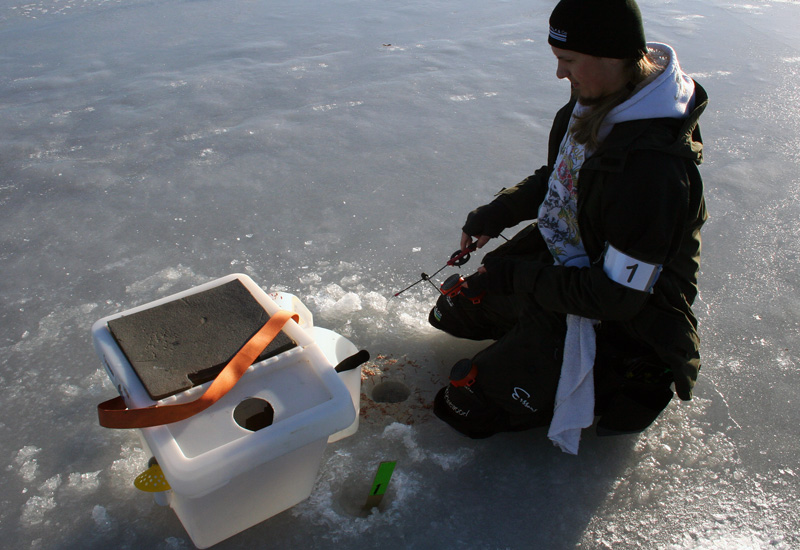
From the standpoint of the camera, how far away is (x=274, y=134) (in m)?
3.57

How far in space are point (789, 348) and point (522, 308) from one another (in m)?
1.05

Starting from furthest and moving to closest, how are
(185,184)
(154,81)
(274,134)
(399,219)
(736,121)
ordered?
(154,81) → (736,121) → (274,134) → (185,184) → (399,219)

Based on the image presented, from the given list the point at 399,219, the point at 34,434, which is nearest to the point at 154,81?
the point at 399,219

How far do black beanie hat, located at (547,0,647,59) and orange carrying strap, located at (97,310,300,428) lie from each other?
3.29ft

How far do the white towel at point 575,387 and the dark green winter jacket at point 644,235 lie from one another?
77mm

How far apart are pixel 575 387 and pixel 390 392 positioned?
59cm

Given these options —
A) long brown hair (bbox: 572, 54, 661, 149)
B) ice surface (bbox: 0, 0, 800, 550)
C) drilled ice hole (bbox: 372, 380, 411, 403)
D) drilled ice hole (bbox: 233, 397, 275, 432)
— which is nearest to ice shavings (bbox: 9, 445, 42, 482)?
ice surface (bbox: 0, 0, 800, 550)

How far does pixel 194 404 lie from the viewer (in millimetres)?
1388

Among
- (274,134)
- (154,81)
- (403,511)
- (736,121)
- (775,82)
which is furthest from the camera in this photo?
(775,82)

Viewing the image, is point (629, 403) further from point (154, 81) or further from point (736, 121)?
point (154, 81)

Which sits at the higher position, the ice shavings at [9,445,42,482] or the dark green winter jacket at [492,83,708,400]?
the dark green winter jacket at [492,83,708,400]

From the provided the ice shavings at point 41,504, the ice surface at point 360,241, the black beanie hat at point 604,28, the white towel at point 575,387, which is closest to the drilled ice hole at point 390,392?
the ice surface at point 360,241

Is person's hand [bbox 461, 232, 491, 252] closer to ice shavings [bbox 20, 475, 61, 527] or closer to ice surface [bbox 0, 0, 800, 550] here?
ice surface [bbox 0, 0, 800, 550]

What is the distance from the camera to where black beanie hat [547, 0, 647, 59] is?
4.89ft
